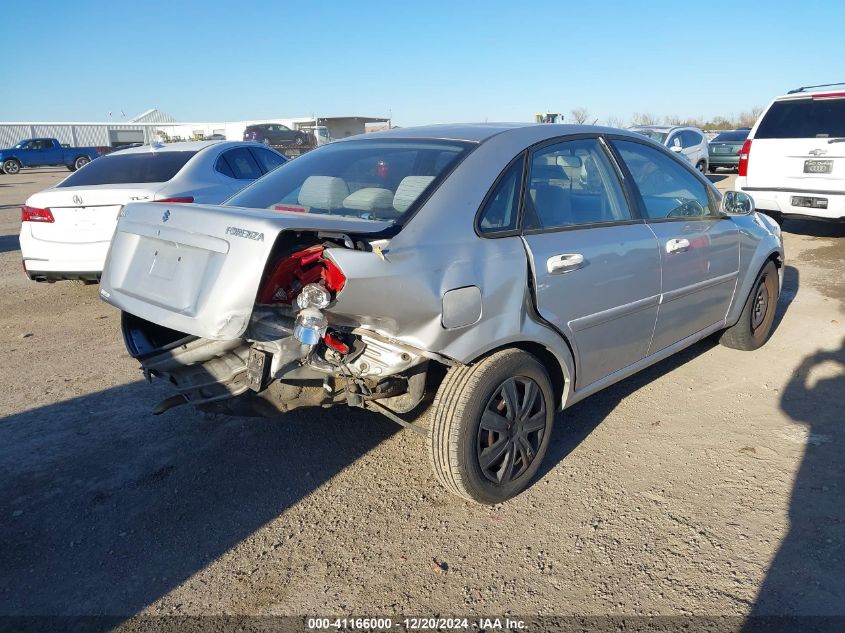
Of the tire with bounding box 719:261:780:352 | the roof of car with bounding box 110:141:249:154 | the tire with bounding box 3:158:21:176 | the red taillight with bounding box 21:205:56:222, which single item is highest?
the roof of car with bounding box 110:141:249:154

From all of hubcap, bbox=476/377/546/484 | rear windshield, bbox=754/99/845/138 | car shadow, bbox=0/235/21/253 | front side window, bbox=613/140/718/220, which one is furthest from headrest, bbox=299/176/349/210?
car shadow, bbox=0/235/21/253

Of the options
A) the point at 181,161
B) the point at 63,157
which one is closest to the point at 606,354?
the point at 181,161

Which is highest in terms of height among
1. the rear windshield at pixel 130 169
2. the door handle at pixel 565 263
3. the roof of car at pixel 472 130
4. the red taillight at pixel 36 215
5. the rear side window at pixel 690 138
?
the roof of car at pixel 472 130

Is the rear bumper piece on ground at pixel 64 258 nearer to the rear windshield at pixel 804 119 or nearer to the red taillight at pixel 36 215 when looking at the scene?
the red taillight at pixel 36 215

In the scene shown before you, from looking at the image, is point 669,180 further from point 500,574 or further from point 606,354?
point 500,574

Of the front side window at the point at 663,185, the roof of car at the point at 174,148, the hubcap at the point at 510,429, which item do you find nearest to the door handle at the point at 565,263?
the hubcap at the point at 510,429

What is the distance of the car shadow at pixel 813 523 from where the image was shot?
8.16 ft

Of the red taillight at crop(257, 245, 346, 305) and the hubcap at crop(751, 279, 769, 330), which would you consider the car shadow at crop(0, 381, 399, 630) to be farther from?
the hubcap at crop(751, 279, 769, 330)

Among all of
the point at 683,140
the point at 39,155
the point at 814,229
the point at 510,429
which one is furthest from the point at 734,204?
the point at 39,155

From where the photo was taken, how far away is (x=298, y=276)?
2.62m

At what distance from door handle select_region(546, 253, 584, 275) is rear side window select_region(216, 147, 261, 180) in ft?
17.0

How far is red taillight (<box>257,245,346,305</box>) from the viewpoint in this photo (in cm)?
252

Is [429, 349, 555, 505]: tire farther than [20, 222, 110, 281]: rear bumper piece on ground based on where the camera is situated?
No

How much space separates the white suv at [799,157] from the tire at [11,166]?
35346 mm
